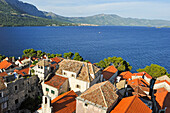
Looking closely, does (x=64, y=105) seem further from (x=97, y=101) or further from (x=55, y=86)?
(x=97, y=101)

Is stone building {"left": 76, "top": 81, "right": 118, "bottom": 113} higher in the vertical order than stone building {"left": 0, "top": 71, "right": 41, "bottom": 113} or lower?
higher

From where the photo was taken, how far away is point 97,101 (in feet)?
88.1

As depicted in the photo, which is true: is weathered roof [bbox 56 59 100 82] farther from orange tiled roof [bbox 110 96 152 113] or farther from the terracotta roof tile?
orange tiled roof [bbox 110 96 152 113]

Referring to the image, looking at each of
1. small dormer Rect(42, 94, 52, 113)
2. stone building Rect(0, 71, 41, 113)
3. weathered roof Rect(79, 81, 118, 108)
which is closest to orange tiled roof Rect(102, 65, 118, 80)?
weathered roof Rect(79, 81, 118, 108)

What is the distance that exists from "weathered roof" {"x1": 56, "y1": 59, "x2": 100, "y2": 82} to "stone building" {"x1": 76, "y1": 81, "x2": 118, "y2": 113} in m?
10.9

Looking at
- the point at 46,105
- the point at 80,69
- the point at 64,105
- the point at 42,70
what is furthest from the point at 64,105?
the point at 42,70

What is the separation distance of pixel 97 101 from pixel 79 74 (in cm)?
1633

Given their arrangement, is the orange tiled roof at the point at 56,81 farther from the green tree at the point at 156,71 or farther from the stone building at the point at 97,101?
the green tree at the point at 156,71

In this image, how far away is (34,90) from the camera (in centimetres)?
4428

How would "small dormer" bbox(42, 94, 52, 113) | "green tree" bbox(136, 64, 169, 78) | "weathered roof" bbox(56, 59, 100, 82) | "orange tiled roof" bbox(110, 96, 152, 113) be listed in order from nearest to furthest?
1. "orange tiled roof" bbox(110, 96, 152, 113)
2. "small dormer" bbox(42, 94, 52, 113)
3. "weathered roof" bbox(56, 59, 100, 82)
4. "green tree" bbox(136, 64, 169, 78)

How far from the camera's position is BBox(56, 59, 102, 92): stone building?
132 ft

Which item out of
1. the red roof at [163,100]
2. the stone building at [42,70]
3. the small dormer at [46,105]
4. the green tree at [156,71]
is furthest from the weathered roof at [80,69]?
the green tree at [156,71]

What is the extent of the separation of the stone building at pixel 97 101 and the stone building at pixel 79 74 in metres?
10.4

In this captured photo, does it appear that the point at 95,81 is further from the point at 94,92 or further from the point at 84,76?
the point at 94,92
